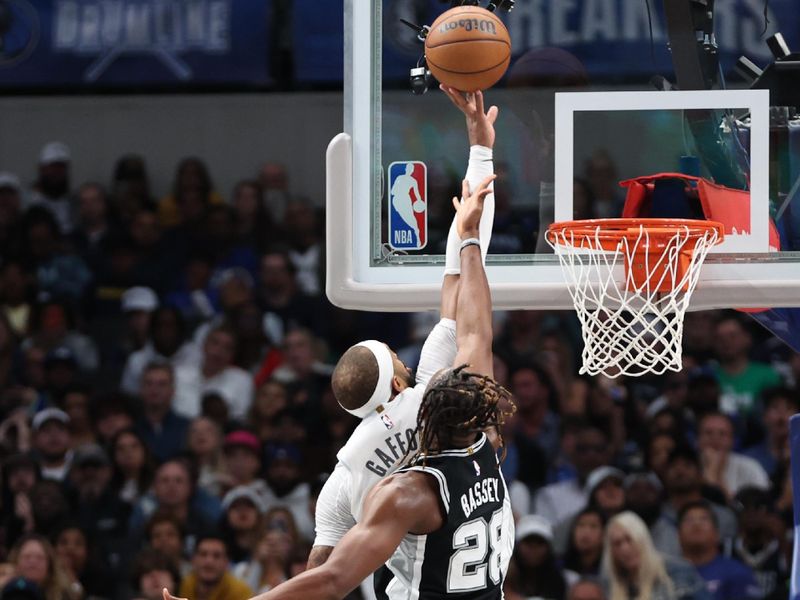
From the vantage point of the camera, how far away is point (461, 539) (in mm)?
3549

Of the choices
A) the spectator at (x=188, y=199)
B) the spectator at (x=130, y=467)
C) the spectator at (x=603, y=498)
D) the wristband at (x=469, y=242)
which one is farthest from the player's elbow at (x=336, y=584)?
the spectator at (x=188, y=199)

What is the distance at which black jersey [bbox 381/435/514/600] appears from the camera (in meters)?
3.53

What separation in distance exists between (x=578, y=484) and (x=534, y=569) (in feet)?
1.92

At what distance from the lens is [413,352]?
26.4ft

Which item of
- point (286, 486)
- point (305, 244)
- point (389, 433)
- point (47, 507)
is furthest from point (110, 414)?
point (389, 433)

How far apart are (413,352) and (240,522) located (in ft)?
4.74

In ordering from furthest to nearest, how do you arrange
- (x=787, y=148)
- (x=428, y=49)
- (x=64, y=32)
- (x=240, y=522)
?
(x=64, y=32) → (x=240, y=522) → (x=787, y=148) → (x=428, y=49)

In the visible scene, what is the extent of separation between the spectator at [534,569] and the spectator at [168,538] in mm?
1580

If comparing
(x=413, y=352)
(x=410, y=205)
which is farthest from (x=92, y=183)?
(x=410, y=205)

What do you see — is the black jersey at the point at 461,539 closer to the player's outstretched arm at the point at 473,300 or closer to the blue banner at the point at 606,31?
the player's outstretched arm at the point at 473,300

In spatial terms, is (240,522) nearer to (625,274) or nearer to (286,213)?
(286,213)

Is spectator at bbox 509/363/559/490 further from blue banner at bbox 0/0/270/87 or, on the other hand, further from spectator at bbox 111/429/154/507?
blue banner at bbox 0/0/270/87

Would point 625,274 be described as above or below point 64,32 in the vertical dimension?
below

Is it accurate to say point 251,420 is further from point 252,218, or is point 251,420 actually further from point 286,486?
point 252,218
